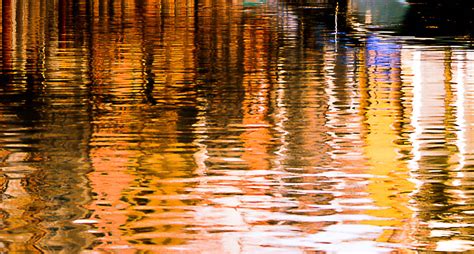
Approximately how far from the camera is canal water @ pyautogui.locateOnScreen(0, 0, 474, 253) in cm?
814

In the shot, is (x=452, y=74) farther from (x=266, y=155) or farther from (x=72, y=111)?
(x=266, y=155)

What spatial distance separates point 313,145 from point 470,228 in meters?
4.38

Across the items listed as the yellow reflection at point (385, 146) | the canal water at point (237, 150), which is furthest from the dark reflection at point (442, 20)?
the yellow reflection at point (385, 146)

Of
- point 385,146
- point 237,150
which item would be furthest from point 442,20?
point 237,150

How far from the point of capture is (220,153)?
11.9 m

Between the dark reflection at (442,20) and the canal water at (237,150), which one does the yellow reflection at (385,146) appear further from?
the dark reflection at (442,20)

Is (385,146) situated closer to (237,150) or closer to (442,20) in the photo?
(237,150)

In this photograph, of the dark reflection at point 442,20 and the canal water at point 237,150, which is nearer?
the canal water at point 237,150

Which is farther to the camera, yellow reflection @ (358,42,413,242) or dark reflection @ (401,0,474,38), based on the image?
dark reflection @ (401,0,474,38)

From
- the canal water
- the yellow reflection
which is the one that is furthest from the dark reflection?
the yellow reflection

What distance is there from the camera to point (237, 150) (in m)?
12.1

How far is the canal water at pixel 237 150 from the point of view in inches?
320

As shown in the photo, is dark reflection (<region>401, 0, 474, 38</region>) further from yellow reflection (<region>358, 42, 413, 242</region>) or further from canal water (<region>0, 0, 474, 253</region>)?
yellow reflection (<region>358, 42, 413, 242</region>)

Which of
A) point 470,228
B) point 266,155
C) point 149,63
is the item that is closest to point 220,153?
point 266,155
